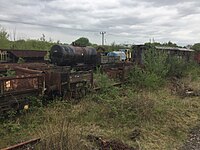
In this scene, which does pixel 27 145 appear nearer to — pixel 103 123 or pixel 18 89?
pixel 18 89

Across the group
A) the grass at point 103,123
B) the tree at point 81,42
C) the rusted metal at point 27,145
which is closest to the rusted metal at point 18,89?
the grass at point 103,123

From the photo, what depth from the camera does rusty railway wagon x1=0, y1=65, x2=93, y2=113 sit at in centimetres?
682

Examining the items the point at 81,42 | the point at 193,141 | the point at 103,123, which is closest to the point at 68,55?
the point at 103,123

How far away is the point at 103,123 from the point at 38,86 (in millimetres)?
2345

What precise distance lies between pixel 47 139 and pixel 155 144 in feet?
8.80

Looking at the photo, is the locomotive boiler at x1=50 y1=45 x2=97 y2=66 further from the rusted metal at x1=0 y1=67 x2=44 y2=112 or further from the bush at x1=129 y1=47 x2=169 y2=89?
the rusted metal at x1=0 y1=67 x2=44 y2=112

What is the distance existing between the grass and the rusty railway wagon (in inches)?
15.9

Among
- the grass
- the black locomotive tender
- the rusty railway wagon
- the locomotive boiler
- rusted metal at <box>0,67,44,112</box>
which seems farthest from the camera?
the locomotive boiler

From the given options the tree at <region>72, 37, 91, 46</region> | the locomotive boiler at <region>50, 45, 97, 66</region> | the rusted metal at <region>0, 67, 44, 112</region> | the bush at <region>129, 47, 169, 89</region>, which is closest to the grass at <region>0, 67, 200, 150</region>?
the rusted metal at <region>0, 67, 44, 112</region>

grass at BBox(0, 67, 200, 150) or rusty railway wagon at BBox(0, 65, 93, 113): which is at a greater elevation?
rusty railway wagon at BBox(0, 65, 93, 113)

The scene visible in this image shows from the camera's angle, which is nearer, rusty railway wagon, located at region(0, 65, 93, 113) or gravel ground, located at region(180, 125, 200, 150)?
gravel ground, located at region(180, 125, 200, 150)

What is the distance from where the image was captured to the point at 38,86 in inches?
311

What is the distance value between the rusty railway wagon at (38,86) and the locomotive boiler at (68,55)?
3.03 m

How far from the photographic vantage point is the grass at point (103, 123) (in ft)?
17.5
